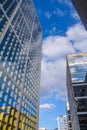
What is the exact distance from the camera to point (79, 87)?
63438 mm

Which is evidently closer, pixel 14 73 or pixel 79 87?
pixel 14 73

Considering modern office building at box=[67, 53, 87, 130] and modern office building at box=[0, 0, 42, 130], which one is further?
modern office building at box=[67, 53, 87, 130]

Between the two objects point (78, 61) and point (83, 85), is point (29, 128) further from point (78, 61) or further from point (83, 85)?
point (78, 61)

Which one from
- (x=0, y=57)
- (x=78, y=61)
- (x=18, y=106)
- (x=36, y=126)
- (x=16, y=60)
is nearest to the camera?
(x=0, y=57)

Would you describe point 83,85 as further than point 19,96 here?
Yes

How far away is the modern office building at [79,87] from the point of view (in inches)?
2208

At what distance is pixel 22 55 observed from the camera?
5703 centimetres

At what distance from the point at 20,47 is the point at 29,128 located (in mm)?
28266

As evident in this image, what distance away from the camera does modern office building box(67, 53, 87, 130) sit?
56.1 metres

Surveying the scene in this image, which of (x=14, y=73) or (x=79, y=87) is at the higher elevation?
(x=79, y=87)

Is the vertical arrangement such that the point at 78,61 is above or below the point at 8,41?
above

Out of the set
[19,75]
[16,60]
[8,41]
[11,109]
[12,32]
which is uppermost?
[12,32]

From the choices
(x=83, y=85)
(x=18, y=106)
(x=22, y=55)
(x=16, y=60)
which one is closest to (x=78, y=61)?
(x=83, y=85)

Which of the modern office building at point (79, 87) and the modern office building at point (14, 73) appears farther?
the modern office building at point (79, 87)
